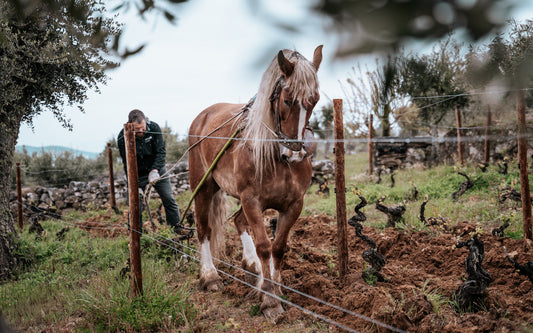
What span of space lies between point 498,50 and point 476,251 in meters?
2.41

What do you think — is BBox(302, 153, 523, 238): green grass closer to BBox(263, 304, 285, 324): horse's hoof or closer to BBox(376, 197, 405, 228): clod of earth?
BBox(376, 197, 405, 228): clod of earth

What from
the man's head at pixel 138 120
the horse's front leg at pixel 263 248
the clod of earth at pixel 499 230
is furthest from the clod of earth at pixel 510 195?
the man's head at pixel 138 120

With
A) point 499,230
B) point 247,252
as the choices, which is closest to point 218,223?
point 247,252

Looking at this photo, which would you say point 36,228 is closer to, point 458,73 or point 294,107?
point 294,107

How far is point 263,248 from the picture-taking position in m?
2.92

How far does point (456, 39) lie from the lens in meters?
0.65

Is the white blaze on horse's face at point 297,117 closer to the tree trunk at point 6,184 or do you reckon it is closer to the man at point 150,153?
the man at point 150,153

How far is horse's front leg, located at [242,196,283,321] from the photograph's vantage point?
281 centimetres

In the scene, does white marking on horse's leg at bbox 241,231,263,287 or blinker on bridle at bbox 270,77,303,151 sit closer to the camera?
blinker on bridle at bbox 270,77,303,151

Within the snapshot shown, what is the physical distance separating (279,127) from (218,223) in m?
1.77

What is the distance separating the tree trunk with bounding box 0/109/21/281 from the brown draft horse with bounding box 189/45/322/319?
9.43 feet

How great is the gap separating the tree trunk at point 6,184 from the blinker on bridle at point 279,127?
4003mm

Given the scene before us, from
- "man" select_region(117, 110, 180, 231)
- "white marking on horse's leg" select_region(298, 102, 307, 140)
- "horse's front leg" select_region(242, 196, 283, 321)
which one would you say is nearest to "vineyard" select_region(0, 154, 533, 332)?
"horse's front leg" select_region(242, 196, 283, 321)

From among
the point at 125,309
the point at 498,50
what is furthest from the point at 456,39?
the point at 125,309
